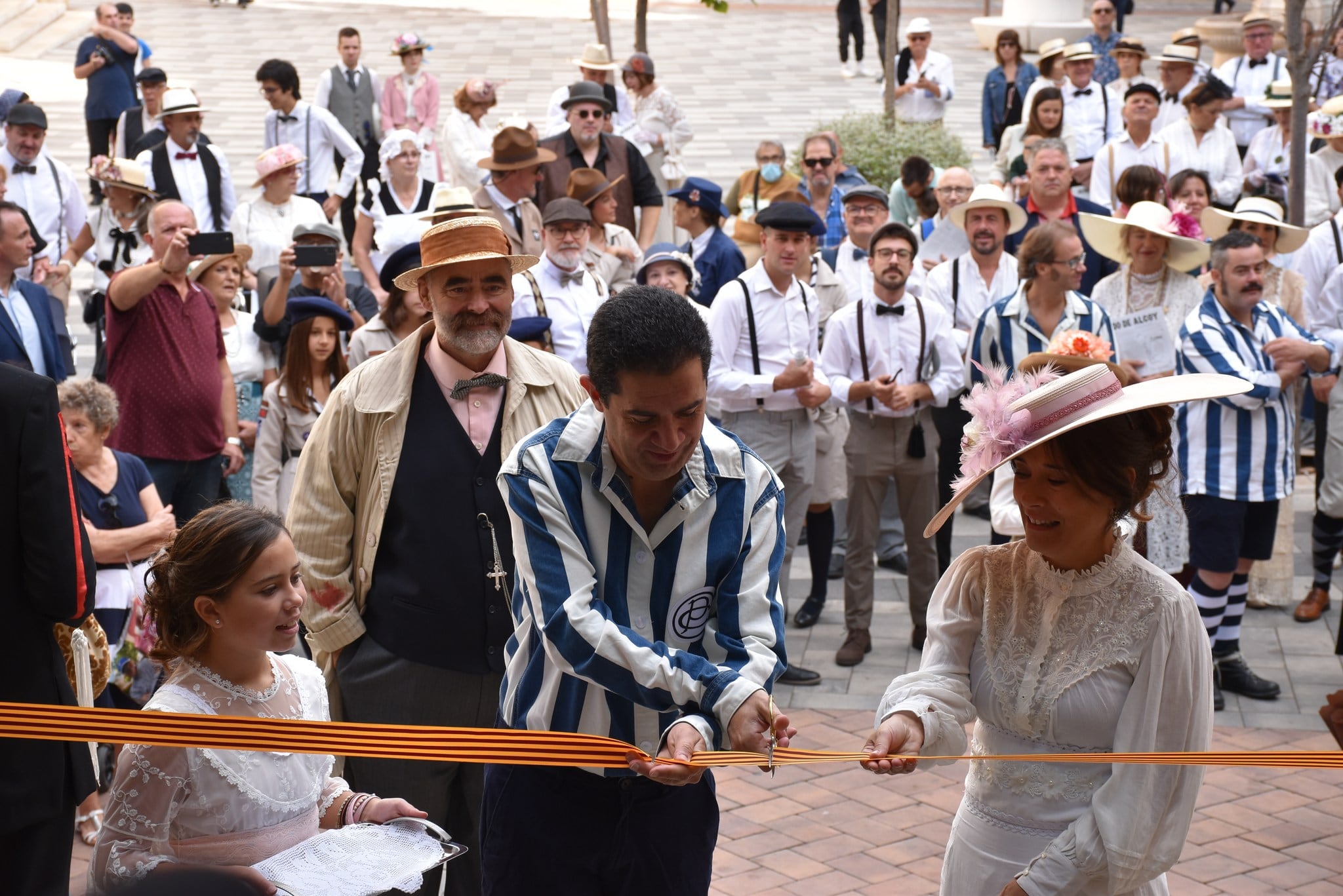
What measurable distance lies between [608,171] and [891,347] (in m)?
3.52

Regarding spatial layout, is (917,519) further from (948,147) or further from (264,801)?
(948,147)

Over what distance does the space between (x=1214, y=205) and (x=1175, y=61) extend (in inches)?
123

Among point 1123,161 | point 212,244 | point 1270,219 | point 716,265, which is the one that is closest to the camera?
point 212,244

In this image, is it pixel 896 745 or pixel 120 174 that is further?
pixel 120 174

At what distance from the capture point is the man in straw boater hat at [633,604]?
279 centimetres

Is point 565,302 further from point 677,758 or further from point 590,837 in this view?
point 677,758

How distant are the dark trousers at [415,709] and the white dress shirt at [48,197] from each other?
295 inches

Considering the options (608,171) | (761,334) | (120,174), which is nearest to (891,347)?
(761,334)

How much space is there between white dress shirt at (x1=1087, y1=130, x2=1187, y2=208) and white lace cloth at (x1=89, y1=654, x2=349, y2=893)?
909 centimetres

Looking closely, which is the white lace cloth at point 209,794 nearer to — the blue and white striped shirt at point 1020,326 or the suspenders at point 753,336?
the suspenders at point 753,336

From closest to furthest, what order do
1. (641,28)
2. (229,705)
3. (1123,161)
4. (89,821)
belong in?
(229,705) → (89,821) → (1123,161) → (641,28)

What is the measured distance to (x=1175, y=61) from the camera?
13.2 m

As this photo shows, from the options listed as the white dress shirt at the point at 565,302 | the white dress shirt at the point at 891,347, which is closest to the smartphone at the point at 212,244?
the white dress shirt at the point at 565,302

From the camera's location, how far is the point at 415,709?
4.07 m
